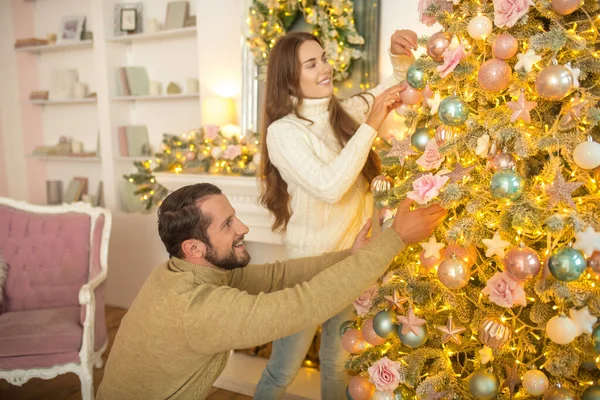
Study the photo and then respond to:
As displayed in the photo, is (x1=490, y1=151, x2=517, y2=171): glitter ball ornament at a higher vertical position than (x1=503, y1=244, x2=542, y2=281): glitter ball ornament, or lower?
higher

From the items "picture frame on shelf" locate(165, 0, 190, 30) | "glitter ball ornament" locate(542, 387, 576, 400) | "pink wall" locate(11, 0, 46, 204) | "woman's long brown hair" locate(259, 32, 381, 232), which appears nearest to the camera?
"glitter ball ornament" locate(542, 387, 576, 400)

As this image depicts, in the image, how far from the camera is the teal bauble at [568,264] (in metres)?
1.03

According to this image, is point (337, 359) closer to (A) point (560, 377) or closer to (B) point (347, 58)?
(A) point (560, 377)

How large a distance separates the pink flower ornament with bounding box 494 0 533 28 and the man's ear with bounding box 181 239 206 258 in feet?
2.95

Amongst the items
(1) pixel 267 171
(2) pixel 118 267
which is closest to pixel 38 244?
(2) pixel 118 267

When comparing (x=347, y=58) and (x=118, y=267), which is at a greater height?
(x=347, y=58)

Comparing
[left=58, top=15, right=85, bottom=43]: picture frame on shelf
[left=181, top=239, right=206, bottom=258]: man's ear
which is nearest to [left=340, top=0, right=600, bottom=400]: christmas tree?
[left=181, top=239, right=206, bottom=258]: man's ear

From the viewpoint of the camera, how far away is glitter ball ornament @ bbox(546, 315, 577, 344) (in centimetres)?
106

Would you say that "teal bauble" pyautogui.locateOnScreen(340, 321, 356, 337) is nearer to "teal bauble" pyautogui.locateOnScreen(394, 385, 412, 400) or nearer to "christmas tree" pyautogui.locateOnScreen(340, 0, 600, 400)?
"christmas tree" pyautogui.locateOnScreen(340, 0, 600, 400)

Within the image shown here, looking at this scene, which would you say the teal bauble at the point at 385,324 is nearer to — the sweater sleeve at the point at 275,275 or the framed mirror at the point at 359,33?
the sweater sleeve at the point at 275,275

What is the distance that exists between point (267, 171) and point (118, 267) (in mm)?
2342

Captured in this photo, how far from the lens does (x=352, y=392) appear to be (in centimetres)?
149

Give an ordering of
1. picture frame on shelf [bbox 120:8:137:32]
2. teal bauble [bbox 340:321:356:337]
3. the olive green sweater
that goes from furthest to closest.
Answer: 1. picture frame on shelf [bbox 120:8:137:32]
2. teal bauble [bbox 340:321:356:337]
3. the olive green sweater

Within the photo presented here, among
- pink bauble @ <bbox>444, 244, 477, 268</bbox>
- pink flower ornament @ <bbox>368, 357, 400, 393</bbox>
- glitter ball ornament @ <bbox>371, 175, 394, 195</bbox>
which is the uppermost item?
glitter ball ornament @ <bbox>371, 175, 394, 195</bbox>
